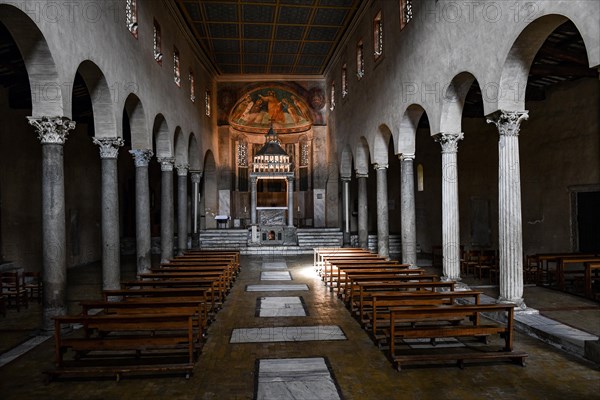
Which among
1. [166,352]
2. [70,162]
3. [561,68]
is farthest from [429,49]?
[70,162]

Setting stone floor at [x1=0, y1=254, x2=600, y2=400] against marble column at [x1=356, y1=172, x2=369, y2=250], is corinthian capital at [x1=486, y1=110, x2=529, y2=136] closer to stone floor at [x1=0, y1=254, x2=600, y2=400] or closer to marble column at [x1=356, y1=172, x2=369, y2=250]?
stone floor at [x1=0, y1=254, x2=600, y2=400]

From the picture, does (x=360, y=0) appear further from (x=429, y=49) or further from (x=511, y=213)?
(x=511, y=213)

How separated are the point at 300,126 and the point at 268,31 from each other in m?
10.9

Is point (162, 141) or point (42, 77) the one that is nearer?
point (42, 77)

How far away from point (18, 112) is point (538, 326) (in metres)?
17.9

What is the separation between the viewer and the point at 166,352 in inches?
302

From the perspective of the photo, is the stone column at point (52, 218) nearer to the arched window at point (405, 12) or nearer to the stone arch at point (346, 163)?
the arched window at point (405, 12)

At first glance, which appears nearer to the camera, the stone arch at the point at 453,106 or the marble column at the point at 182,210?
the stone arch at the point at 453,106

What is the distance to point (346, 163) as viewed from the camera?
27.0 metres

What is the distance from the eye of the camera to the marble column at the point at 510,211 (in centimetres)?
1012

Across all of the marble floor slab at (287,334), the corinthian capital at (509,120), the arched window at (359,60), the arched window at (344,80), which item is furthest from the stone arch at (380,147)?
the marble floor slab at (287,334)

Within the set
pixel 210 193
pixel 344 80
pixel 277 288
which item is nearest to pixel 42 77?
pixel 277 288

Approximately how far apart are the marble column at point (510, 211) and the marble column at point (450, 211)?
9.19 ft

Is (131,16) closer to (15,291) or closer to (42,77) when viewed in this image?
(42,77)
